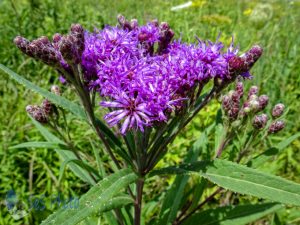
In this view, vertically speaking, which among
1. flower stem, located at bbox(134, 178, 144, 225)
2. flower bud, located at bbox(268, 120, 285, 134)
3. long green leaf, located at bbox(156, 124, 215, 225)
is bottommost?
long green leaf, located at bbox(156, 124, 215, 225)

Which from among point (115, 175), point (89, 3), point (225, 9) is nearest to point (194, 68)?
point (115, 175)

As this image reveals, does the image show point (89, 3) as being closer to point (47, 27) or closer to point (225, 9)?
point (47, 27)

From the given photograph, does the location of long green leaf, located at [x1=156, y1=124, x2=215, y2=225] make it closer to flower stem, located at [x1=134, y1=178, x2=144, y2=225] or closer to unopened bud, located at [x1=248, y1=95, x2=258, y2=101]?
flower stem, located at [x1=134, y1=178, x2=144, y2=225]

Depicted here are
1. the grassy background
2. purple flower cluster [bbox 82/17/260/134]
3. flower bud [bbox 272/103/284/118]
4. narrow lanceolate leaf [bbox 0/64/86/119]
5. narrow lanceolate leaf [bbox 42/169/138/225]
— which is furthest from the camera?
the grassy background

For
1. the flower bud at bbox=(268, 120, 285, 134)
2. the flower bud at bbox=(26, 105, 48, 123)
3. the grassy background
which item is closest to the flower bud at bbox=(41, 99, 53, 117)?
the flower bud at bbox=(26, 105, 48, 123)

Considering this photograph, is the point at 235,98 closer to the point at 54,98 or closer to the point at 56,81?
the point at 54,98

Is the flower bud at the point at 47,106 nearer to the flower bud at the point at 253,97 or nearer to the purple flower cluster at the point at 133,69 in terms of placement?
the purple flower cluster at the point at 133,69

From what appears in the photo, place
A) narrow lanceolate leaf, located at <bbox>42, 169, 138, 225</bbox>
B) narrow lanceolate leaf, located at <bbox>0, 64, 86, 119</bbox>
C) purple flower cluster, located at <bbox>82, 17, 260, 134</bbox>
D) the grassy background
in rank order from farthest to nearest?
the grassy background
narrow lanceolate leaf, located at <bbox>0, 64, 86, 119</bbox>
purple flower cluster, located at <bbox>82, 17, 260, 134</bbox>
narrow lanceolate leaf, located at <bbox>42, 169, 138, 225</bbox>

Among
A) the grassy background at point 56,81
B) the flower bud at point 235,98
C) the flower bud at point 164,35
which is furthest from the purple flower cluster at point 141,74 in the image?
the grassy background at point 56,81
